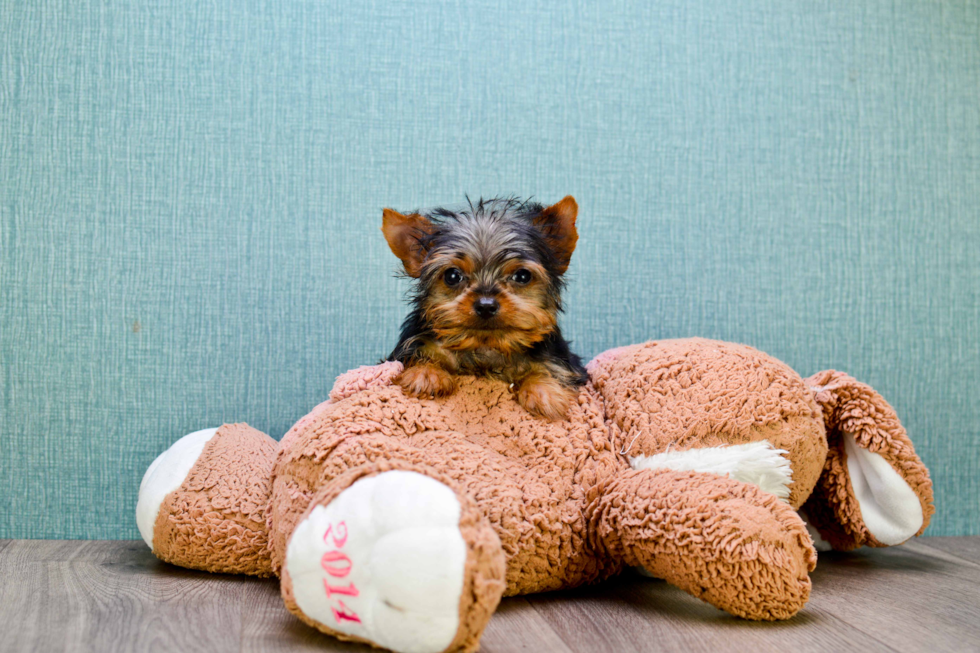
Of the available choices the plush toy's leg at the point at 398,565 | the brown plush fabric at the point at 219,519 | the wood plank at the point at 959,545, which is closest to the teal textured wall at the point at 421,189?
the wood plank at the point at 959,545

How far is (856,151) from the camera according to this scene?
236 centimetres

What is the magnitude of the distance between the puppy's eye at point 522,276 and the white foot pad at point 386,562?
21.1 inches

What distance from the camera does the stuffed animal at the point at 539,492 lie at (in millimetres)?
1119

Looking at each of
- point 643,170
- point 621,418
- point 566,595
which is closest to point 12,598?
point 566,595

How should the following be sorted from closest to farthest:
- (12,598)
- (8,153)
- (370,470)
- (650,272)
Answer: (370,470), (12,598), (8,153), (650,272)

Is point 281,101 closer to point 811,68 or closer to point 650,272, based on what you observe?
point 650,272

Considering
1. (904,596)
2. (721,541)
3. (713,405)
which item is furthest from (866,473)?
(721,541)

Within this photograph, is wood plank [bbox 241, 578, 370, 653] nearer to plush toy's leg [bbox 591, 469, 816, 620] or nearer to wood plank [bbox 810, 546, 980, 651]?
plush toy's leg [bbox 591, 469, 816, 620]

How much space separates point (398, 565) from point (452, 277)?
2.20 ft

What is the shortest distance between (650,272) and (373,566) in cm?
144

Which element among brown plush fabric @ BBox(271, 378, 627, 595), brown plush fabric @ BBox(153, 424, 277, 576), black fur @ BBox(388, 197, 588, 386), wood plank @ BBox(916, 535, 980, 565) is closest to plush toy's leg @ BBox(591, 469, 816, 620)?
brown plush fabric @ BBox(271, 378, 627, 595)

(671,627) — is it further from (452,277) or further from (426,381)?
(452,277)

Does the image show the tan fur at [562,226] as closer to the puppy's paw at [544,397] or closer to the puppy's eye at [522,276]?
the puppy's eye at [522,276]

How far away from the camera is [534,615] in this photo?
143 centimetres
